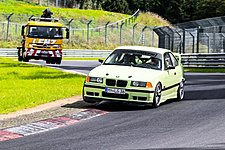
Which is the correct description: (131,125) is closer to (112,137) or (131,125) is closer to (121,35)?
(112,137)

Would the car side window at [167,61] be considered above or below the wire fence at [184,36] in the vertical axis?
below

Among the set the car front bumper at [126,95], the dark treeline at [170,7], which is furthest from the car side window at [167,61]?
the dark treeline at [170,7]

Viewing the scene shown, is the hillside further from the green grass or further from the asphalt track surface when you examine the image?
the asphalt track surface

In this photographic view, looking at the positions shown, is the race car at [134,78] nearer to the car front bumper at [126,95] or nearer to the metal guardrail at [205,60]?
the car front bumper at [126,95]

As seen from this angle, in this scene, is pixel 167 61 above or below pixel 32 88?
above

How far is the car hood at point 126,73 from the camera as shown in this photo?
42.8 ft

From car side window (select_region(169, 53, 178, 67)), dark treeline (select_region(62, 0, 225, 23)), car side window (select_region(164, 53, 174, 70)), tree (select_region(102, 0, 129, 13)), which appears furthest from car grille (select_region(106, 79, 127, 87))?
tree (select_region(102, 0, 129, 13))

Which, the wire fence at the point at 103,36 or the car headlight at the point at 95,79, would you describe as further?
the wire fence at the point at 103,36

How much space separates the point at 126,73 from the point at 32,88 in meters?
5.36

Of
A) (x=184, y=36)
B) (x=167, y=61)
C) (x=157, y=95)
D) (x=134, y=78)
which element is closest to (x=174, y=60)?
(x=167, y=61)

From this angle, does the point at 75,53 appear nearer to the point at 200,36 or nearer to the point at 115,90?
the point at 200,36

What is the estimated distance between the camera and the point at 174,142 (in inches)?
356

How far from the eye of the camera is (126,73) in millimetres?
13203

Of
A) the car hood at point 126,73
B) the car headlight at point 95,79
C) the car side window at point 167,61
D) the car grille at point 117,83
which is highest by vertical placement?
the car side window at point 167,61
